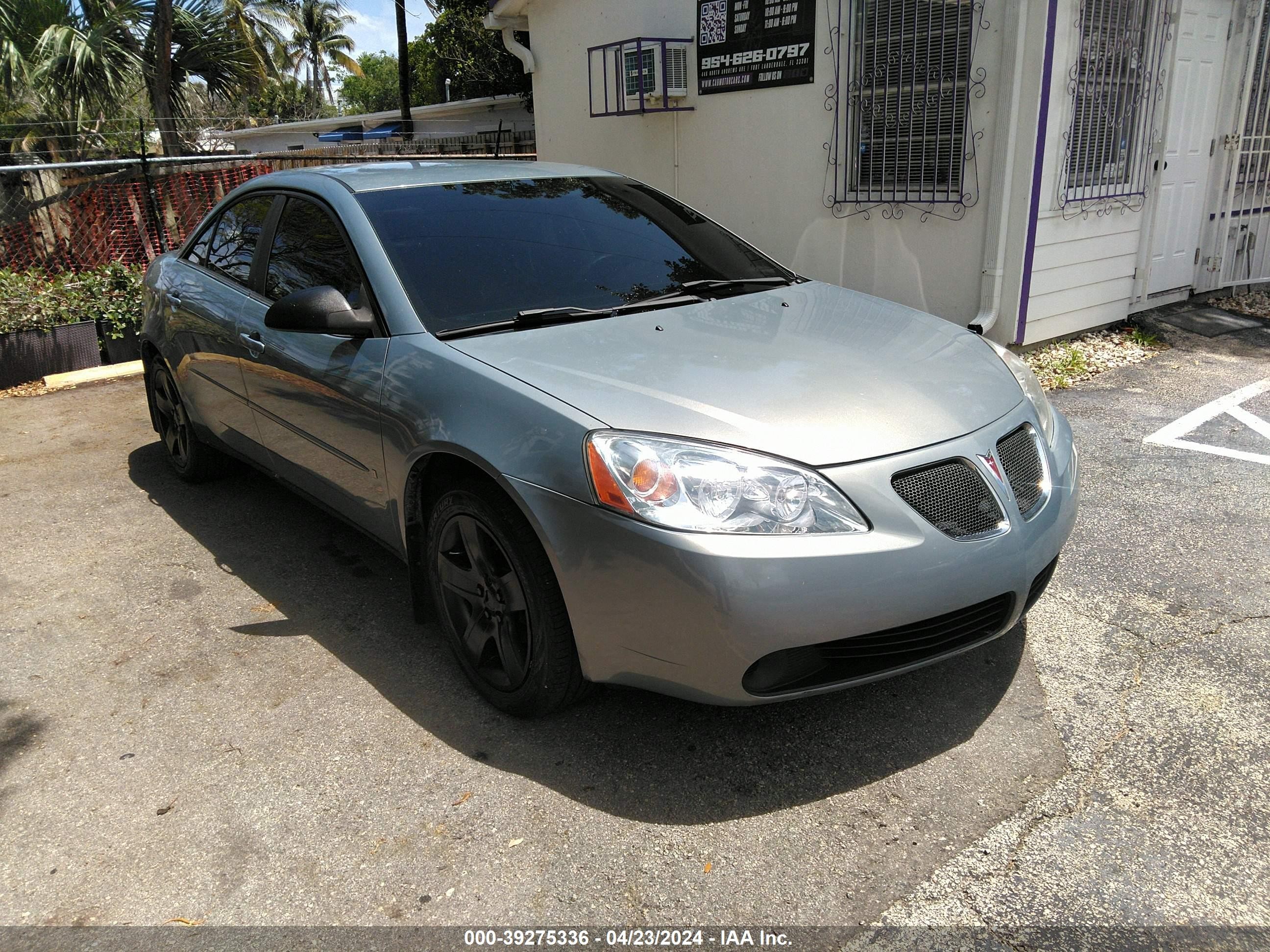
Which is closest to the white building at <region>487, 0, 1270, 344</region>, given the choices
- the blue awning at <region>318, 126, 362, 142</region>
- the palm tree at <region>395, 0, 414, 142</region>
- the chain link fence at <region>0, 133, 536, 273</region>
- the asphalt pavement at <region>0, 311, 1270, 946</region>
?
the chain link fence at <region>0, 133, 536, 273</region>

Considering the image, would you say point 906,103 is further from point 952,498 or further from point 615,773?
point 615,773

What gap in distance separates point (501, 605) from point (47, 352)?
644 cm

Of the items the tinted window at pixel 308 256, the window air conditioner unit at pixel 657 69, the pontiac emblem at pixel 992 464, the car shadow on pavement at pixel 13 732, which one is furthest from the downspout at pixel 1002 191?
the car shadow on pavement at pixel 13 732

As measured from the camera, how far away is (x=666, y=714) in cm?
290

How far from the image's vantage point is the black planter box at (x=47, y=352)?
7297 mm

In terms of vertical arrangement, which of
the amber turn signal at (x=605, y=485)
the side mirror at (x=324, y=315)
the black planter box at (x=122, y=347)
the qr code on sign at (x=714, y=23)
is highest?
the qr code on sign at (x=714, y=23)

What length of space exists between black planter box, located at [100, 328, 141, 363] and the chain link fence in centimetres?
76

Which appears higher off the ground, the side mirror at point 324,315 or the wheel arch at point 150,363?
the side mirror at point 324,315

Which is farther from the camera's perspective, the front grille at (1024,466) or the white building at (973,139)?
the white building at (973,139)

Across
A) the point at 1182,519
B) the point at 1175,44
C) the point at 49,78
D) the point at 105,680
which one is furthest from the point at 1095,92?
the point at 49,78

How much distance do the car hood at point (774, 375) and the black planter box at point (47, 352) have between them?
602 cm

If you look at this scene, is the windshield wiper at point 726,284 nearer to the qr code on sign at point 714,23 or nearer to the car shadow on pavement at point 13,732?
the car shadow on pavement at point 13,732

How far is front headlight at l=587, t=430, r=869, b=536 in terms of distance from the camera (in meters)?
2.34

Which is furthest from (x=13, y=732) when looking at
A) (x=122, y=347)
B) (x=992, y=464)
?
(x=122, y=347)
